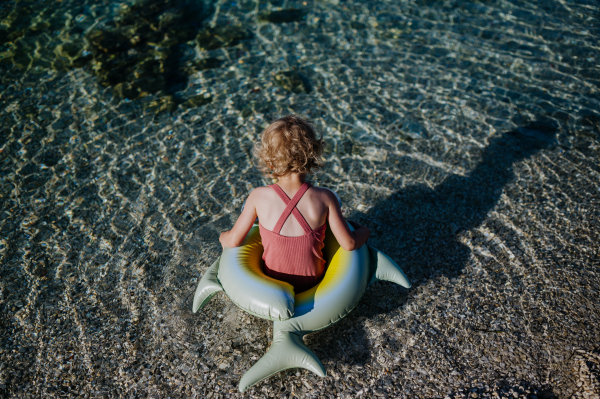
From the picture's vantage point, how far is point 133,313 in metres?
3.04

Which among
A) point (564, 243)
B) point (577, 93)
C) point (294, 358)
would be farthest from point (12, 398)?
point (577, 93)

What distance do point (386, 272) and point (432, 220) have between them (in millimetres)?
1043

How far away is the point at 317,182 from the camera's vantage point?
405cm

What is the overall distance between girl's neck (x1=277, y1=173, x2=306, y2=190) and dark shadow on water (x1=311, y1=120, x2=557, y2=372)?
41.9 inches

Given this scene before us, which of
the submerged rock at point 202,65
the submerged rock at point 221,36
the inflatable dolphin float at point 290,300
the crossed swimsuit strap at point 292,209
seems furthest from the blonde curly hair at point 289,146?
the submerged rock at point 221,36

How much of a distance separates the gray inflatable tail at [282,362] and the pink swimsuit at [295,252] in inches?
14.1

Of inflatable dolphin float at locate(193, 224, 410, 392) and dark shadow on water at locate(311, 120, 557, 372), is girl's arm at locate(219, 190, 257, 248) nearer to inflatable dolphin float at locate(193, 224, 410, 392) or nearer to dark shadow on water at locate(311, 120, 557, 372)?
inflatable dolphin float at locate(193, 224, 410, 392)

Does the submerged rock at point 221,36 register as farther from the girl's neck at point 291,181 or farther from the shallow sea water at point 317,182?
the girl's neck at point 291,181

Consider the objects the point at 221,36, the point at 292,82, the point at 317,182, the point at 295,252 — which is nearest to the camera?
the point at 295,252

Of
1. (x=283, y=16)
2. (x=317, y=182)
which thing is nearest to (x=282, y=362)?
(x=317, y=182)

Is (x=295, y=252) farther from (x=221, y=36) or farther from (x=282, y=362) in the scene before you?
(x=221, y=36)

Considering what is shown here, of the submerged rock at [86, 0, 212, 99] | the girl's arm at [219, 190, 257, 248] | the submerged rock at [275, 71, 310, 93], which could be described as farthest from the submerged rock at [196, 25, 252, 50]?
the girl's arm at [219, 190, 257, 248]

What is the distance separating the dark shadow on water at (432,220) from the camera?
2.90 metres

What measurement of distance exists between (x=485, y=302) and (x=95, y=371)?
258 centimetres
